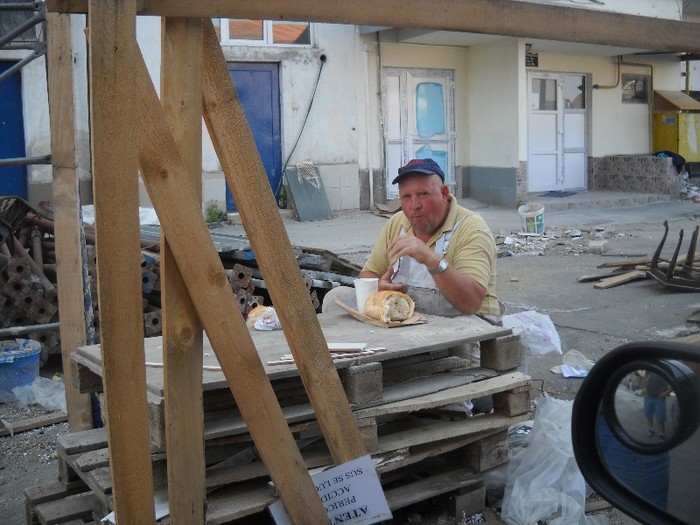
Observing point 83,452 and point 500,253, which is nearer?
point 83,452

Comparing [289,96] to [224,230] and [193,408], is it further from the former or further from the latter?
[193,408]

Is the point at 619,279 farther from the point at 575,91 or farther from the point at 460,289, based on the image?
the point at 575,91

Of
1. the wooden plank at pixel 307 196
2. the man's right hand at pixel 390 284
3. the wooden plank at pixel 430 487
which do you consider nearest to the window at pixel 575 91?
the wooden plank at pixel 307 196

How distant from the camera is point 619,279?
8484mm

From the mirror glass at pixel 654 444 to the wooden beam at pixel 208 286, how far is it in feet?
3.64

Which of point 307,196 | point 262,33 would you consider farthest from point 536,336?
point 262,33

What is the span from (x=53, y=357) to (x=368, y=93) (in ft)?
33.3

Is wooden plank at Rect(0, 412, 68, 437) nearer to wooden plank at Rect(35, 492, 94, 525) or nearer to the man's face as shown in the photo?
wooden plank at Rect(35, 492, 94, 525)

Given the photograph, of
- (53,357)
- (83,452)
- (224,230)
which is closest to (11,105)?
(224,230)

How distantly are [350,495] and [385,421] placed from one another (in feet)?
1.79

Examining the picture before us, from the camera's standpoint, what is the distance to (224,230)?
488 inches

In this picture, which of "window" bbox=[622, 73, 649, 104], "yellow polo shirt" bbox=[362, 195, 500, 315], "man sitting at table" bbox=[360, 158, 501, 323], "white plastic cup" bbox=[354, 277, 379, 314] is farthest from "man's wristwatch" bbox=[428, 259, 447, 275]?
"window" bbox=[622, 73, 649, 104]

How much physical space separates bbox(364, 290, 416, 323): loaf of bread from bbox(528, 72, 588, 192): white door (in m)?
14.5

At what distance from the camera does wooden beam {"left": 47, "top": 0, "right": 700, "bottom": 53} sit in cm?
211
